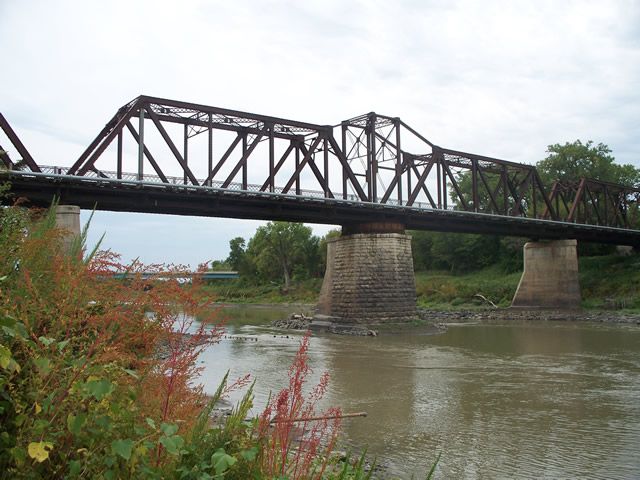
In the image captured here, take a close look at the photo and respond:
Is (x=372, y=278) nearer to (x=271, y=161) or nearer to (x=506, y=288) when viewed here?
(x=271, y=161)

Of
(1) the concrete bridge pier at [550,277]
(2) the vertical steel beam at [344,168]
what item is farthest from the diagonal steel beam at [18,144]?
(1) the concrete bridge pier at [550,277]

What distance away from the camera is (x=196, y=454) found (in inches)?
132

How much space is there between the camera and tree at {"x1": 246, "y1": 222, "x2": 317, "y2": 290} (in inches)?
4136

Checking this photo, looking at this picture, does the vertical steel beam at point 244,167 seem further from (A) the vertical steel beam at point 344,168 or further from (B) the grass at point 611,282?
(B) the grass at point 611,282

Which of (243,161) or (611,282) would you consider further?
(611,282)

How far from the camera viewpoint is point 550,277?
189ft

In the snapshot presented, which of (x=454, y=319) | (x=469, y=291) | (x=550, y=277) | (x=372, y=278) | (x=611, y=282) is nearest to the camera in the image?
(x=372, y=278)

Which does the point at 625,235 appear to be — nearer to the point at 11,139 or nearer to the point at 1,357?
the point at 11,139

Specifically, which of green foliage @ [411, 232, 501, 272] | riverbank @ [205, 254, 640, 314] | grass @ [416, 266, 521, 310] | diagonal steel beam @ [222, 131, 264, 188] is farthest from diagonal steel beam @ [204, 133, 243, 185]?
green foliage @ [411, 232, 501, 272]

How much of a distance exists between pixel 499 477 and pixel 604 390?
379 inches

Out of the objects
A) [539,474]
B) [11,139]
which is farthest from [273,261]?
[539,474]

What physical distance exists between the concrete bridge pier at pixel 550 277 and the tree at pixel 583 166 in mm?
25246

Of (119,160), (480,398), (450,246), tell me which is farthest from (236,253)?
(480,398)

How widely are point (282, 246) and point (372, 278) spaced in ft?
213
